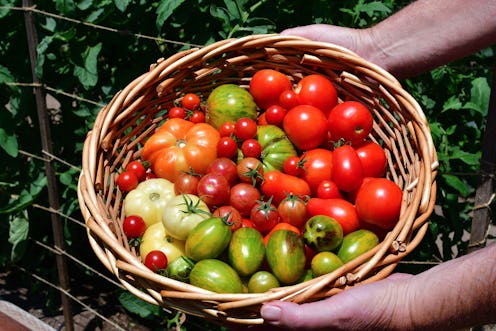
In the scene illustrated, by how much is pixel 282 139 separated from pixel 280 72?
0.88 feet

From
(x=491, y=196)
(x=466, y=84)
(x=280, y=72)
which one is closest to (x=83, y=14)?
(x=280, y=72)

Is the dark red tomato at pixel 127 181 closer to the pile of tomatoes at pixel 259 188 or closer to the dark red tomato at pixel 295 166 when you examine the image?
the pile of tomatoes at pixel 259 188

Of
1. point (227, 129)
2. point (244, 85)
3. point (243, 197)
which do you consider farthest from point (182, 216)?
point (244, 85)

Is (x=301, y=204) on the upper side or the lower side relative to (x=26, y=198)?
upper

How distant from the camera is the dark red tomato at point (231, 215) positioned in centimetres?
172

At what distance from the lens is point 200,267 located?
1569 mm

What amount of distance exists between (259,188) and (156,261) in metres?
0.48

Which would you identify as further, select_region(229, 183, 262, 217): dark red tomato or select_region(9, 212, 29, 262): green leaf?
select_region(9, 212, 29, 262): green leaf

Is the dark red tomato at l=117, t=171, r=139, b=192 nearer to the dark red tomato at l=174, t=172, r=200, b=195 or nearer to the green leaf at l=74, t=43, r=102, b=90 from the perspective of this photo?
the dark red tomato at l=174, t=172, r=200, b=195

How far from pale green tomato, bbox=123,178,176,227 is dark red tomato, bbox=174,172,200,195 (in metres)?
0.04

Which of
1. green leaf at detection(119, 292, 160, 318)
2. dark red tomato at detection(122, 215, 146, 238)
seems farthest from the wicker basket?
green leaf at detection(119, 292, 160, 318)

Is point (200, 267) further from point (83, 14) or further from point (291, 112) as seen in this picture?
point (83, 14)

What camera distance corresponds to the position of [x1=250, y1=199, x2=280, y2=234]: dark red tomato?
174cm

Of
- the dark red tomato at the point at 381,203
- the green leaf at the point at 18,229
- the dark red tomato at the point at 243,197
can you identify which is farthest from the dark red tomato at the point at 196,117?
the green leaf at the point at 18,229
